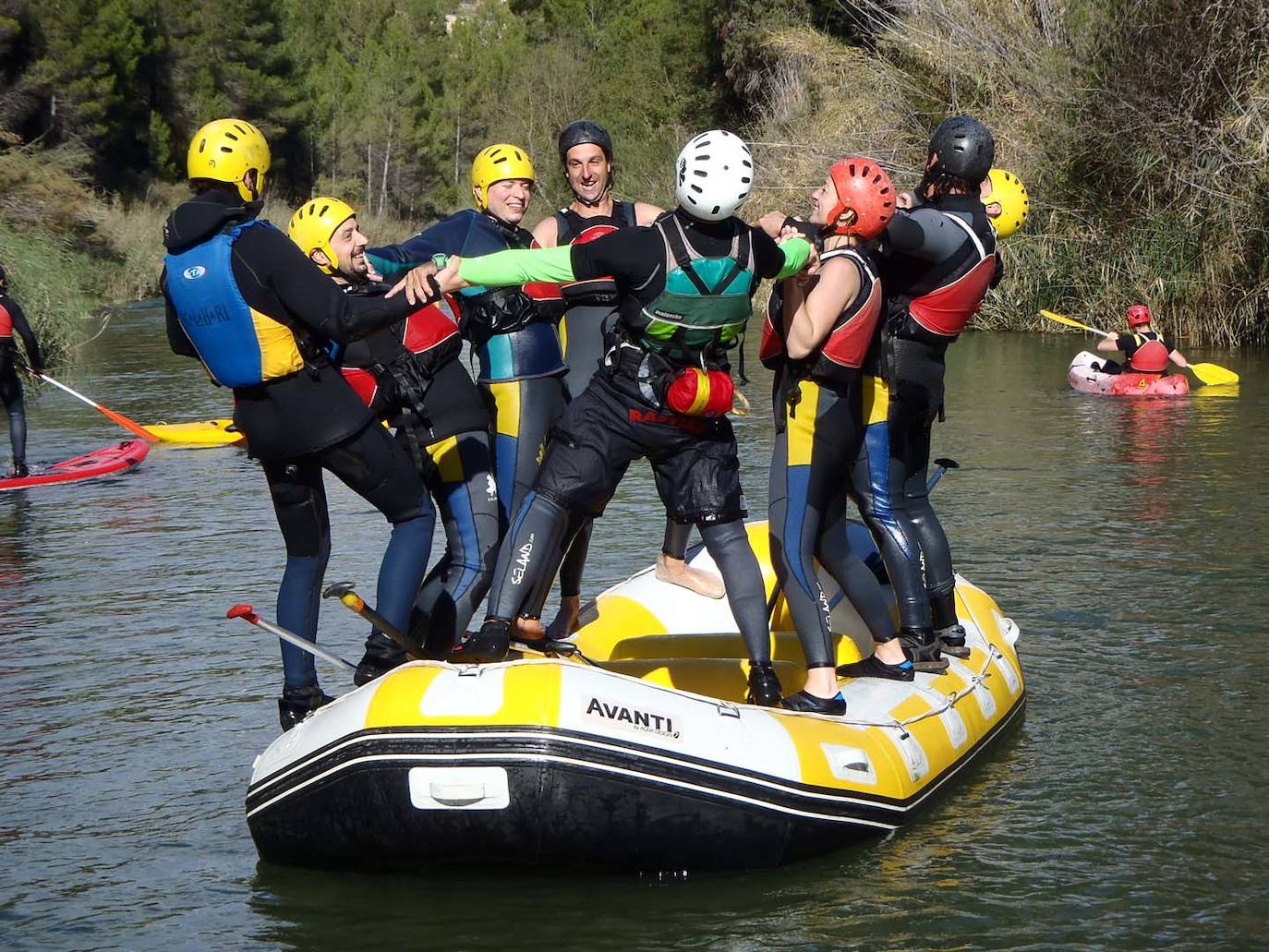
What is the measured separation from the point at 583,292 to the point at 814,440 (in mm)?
1282

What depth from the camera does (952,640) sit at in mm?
5871

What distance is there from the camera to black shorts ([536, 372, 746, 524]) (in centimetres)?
505

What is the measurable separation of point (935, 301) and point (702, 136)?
122cm

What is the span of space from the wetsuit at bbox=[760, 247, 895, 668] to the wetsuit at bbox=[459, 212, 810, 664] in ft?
0.46

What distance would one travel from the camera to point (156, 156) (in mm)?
46156

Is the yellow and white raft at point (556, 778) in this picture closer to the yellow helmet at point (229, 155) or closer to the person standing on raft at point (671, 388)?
the person standing on raft at point (671, 388)

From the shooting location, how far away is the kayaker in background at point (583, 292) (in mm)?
6152

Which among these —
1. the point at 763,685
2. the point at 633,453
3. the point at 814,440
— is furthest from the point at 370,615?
the point at 814,440

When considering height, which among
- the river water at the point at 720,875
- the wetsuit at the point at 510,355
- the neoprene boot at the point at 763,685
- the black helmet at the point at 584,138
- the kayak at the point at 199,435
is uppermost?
the black helmet at the point at 584,138

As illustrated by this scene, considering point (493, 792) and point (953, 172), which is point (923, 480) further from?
point (493, 792)

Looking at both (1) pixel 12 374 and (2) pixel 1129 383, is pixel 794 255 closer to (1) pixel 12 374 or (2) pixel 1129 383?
(1) pixel 12 374

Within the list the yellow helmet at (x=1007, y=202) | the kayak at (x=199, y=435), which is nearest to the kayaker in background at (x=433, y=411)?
the yellow helmet at (x=1007, y=202)

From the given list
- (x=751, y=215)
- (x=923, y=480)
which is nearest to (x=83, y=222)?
(x=751, y=215)

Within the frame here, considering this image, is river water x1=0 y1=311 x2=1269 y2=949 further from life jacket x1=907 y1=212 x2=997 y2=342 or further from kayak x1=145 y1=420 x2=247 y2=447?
kayak x1=145 y1=420 x2=247 y2=447
